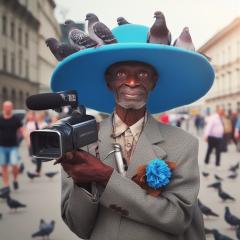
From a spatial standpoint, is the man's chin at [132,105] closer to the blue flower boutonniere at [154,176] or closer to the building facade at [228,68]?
the blue flower boutonniere at [154,176]

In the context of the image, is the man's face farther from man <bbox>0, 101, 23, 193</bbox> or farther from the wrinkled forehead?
man <bbox>0, 101, 23, 193</bbox>

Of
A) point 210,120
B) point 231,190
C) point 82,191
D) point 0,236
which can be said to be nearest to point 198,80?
point 82,191

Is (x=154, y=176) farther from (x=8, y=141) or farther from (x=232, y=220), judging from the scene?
(x=8, y=141)

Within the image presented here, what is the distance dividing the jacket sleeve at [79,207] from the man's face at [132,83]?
0.42 metres

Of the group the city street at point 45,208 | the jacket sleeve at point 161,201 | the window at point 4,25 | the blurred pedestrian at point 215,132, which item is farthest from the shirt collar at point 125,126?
the window at point 4,25

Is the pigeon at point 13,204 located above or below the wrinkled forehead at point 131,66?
below

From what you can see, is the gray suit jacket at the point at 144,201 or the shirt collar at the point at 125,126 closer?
the gray suit jacket at the point at 144,201

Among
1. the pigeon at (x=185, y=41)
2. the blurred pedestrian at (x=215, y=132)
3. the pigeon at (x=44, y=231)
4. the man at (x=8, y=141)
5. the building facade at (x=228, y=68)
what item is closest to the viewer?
the pigeon at (x=185, y=41)

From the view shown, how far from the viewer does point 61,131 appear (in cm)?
151

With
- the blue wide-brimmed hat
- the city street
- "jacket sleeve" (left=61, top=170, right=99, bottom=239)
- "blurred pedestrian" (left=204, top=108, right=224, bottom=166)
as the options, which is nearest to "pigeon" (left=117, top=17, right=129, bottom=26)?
the blue wide-brimmed hat

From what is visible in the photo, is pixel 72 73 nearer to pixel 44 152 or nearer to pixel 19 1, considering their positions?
pixel 44 152

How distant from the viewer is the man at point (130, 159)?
1.77 meters

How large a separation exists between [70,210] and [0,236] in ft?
12.2

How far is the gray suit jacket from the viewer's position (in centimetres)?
178
